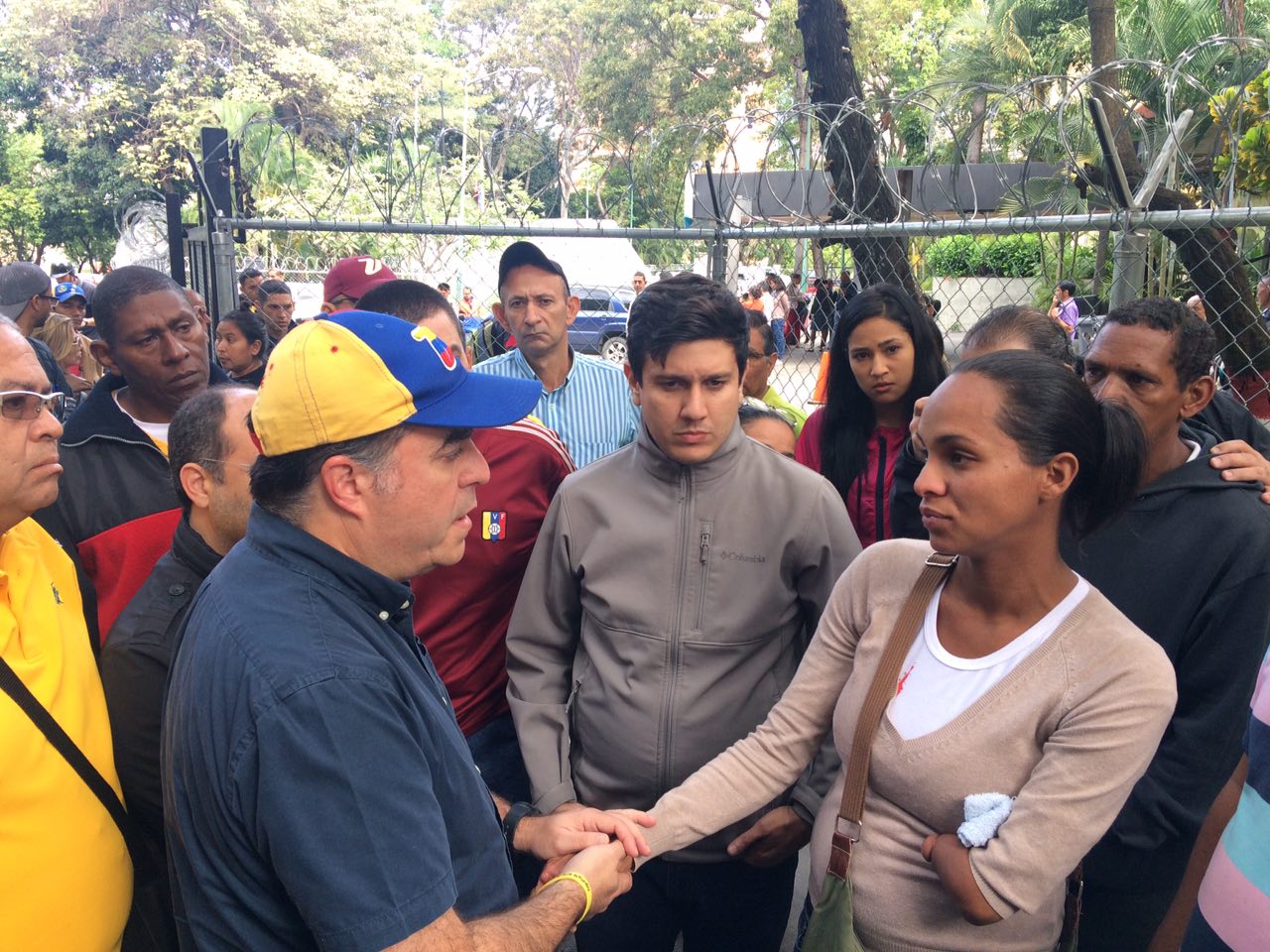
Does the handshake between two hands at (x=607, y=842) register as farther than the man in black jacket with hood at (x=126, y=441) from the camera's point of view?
No

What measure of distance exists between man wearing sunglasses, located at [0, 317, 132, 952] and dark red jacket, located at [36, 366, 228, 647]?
31 centimetres

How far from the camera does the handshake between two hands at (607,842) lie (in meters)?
1.88

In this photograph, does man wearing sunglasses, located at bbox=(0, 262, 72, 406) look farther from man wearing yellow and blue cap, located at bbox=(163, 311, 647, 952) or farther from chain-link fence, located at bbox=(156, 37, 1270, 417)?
man wearing yellow and blue cap, located at bbox=(163, 311, 647, 952)

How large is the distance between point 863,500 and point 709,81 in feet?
97.7

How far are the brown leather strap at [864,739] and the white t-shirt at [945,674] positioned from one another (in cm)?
2

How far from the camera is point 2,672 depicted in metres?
1.67

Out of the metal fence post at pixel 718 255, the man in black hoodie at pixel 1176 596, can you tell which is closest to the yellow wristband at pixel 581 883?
the man in black hoodie at pixel 1176 596

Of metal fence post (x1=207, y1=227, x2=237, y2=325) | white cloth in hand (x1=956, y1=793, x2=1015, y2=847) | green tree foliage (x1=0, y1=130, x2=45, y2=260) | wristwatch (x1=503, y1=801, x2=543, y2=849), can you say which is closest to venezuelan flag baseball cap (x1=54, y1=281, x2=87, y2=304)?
metal fence post (x1=207, y1=227, x2=237, y2=325)

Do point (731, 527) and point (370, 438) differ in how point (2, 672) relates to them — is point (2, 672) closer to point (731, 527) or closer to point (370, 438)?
point (370, 438)

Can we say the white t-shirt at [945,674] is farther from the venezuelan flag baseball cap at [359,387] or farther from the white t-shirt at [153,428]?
the white t-shirt at [153,428]

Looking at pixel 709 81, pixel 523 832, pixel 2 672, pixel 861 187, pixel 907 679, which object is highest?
pixel 709 81

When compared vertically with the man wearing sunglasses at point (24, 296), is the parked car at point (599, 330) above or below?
below

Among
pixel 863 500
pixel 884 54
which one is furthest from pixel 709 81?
pixel 863 500

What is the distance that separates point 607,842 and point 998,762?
0.79 m
